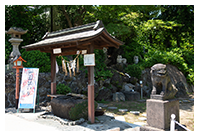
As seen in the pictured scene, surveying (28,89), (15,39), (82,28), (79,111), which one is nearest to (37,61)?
(15,39)

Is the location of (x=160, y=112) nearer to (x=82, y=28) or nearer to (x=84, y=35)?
(x=84, y=35)

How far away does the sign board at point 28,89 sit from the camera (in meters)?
8.48

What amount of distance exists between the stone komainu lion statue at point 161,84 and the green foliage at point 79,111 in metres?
3.04

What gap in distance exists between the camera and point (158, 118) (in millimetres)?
5250

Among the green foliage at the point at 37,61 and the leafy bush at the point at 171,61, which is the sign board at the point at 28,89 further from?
the leafy bush at the point at 171,61

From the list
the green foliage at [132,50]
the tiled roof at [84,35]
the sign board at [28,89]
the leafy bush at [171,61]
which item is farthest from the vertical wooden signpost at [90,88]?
the green foliage at [132,50]

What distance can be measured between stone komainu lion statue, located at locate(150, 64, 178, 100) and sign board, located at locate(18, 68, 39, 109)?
645 cm

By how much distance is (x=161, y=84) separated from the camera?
18.3ft

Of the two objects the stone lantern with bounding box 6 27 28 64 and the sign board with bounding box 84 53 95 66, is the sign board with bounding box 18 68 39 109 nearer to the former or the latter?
the stone lantern with bounding box 6 27 28 64

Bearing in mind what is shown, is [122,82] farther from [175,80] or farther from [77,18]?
[77,18]

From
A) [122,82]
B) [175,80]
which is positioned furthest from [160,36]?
[122,82]

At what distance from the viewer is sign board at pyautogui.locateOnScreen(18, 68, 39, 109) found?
848 centimetres

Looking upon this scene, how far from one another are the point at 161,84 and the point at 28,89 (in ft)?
23.0

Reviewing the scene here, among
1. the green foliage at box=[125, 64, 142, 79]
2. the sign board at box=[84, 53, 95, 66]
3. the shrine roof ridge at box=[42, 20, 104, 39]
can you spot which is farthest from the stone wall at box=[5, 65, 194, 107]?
the sign board at box=[84, 53, 95, 66]
